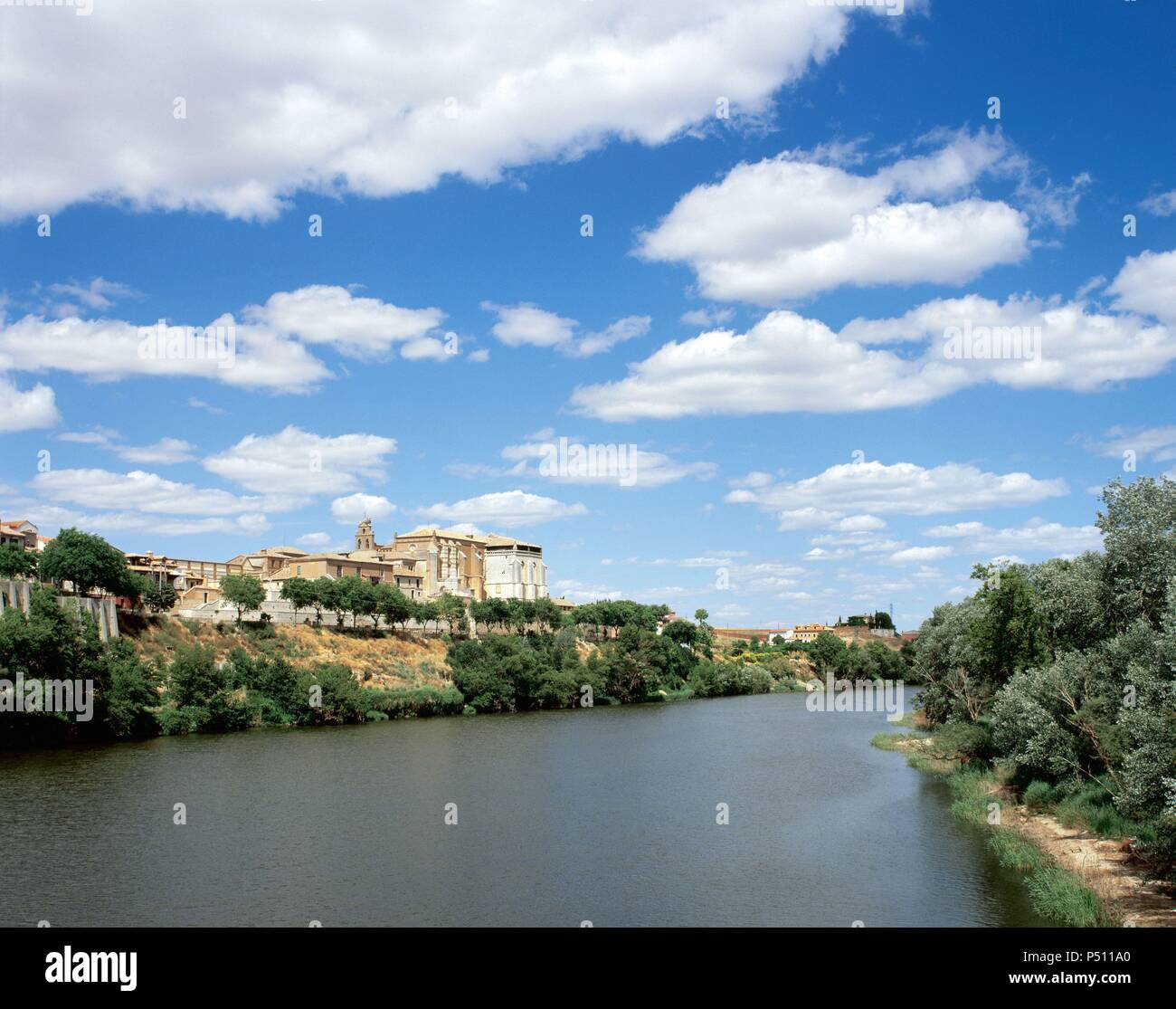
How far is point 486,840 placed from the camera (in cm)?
2628

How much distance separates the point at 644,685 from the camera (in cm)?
8156

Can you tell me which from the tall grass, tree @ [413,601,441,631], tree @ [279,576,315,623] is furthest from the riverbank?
tree @ [413,601,441,631]

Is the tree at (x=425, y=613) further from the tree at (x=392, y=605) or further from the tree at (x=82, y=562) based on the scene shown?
the tree at (x=82, y=562)

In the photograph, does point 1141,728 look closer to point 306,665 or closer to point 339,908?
point 339,908

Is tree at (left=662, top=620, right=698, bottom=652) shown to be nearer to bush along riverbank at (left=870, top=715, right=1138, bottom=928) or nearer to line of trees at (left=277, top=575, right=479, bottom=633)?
line of trees at (left=277, top=575, right=479, bottom=633)

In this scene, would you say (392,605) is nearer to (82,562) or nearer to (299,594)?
(299,594)

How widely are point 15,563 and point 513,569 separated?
252 ft

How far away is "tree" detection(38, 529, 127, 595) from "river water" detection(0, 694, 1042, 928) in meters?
24.6

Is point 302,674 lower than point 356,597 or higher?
lower

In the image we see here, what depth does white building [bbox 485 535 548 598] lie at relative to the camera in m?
136

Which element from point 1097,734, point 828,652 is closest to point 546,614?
point 828,652

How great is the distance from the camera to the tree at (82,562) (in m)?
64.7

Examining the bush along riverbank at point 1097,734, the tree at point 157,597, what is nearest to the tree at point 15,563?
the tree at point 157,597
